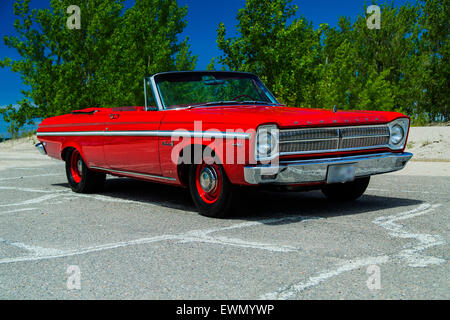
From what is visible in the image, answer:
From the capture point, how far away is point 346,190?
6.40 m

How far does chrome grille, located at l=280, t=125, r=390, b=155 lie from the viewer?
502 cm

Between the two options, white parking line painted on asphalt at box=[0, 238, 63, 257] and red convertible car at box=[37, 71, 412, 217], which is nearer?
white parking line painted on asphalt at box=[0, 238, 63, 257]

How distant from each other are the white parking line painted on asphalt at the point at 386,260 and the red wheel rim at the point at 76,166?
455 centimetres

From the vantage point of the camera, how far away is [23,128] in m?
27.6

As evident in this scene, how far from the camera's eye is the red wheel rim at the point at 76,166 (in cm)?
786

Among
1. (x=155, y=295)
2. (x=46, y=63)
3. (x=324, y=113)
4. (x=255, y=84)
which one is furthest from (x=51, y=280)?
(x=46, y=63)

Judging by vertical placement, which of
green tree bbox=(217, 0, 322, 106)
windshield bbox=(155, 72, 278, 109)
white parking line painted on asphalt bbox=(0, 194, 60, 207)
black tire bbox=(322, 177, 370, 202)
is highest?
green tree bbox=(217, 0, 322, 106)

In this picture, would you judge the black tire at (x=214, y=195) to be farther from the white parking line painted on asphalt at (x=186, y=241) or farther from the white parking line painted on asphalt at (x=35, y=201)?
the white parking line painted on asphalt at (x=35, y=201)

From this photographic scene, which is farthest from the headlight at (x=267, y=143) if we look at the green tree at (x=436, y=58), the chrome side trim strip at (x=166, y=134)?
the green tree at (x=436, y=58)

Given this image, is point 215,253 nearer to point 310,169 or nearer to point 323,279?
point 323,279

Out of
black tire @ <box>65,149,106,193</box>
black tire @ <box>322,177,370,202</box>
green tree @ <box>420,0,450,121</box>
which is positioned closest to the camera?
black tire @ <box>322,177,370,202</box>

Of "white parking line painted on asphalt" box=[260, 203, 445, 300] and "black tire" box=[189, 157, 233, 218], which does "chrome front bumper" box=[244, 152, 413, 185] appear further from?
"white parking line painted on asphalt" box=[260, 203, 445, 300]

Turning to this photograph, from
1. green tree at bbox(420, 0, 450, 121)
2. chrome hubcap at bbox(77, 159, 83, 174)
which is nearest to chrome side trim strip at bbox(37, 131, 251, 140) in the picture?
chrome hubcap at bbox(77, 159, 83, 174)

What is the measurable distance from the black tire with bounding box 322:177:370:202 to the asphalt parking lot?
0.23 meters
